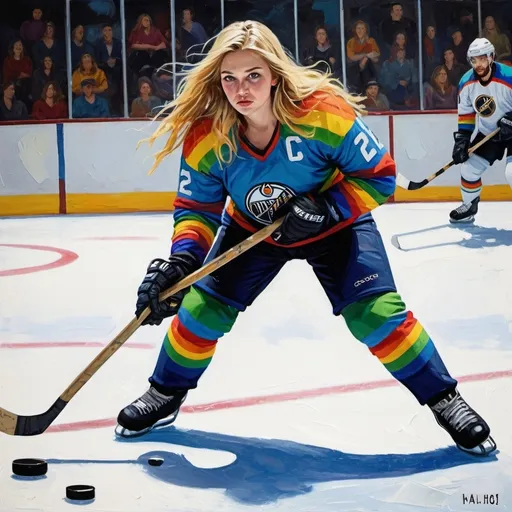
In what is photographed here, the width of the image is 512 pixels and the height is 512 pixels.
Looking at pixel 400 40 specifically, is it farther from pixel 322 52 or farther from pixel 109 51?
pixel 109 51

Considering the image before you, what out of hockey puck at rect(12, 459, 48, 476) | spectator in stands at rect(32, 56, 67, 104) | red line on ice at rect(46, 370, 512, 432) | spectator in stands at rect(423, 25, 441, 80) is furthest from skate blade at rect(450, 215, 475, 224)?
hockey puck at rect(12, 459, 48, 476)

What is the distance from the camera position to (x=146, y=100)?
2.87 metres

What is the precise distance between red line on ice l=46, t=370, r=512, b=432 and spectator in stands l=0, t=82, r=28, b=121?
80cm

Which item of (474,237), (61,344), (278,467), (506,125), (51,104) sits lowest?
A: (278,467)

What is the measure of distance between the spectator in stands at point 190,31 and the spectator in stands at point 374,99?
576 millimetres

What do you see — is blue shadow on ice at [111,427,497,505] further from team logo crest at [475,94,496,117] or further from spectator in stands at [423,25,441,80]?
team logo crest at [475,94,496,117]

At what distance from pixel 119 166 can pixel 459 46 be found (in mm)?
1595

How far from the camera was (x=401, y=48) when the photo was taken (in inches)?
110

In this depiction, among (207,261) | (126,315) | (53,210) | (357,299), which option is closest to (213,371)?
(207,261)

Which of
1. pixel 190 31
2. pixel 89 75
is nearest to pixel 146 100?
pixel 89 75

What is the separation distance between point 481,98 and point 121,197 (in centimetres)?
152

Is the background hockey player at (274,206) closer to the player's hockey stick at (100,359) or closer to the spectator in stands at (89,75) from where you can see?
the player's hockey stick at (100,359)

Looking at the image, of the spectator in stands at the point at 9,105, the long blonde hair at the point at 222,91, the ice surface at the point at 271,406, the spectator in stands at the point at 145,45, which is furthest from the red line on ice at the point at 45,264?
the long blonde hair at the point at 222,91

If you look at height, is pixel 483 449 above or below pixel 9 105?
below
